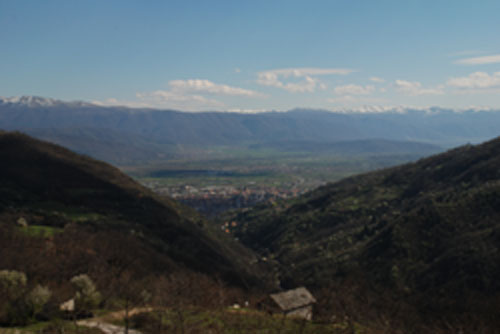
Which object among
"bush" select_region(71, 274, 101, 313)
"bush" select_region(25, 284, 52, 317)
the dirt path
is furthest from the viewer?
"bush" select_region(71, 274, 101, 313)

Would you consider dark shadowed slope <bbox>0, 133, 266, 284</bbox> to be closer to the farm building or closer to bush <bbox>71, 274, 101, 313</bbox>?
bush <bbox>71, 274, 101, 313</bbox>

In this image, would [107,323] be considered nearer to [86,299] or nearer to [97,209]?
[86,299]

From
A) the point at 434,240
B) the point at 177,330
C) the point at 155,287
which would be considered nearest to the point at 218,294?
the point at 155,287

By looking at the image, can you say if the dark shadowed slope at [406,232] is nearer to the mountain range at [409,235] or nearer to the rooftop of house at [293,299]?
the mountain range at [409,235]

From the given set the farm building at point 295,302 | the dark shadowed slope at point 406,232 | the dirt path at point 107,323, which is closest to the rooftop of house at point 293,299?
the farm building at point 295,302

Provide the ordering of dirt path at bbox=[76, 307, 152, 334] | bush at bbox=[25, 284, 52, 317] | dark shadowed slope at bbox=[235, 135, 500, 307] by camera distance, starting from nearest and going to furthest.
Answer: dirt path at bbox=[76, 307, 152, 334]
bush at bbox=[25, 284, 52, 317]
dark shadowed slope at bbox=[235, 135, 500, 307]

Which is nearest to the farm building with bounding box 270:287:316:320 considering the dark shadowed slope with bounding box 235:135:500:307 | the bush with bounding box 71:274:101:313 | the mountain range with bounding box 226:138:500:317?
the mountain range with bounding box 226:138:500:317

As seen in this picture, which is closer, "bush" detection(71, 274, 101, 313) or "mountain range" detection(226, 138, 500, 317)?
"bush" detection(71, 274, 101, 313)

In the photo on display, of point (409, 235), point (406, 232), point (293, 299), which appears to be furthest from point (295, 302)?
point (406, 232)

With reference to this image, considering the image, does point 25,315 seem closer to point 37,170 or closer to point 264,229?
point 37,170

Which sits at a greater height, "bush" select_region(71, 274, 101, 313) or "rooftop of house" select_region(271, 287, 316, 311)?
"bush" select_region(71, 274, 101, 313)
